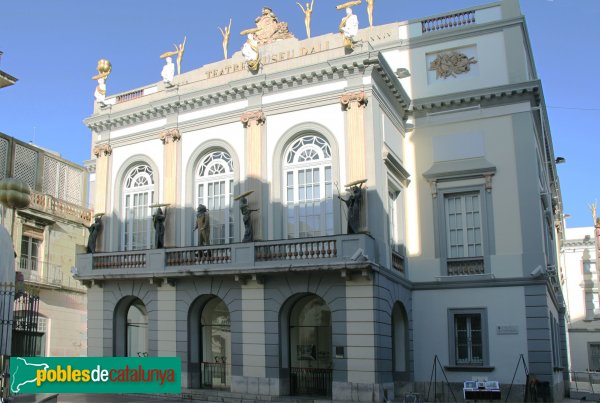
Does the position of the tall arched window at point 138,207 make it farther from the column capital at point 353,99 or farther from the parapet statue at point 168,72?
the column capital at point 353,99

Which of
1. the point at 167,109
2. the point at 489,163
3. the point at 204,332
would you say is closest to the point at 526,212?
the point at 489,163

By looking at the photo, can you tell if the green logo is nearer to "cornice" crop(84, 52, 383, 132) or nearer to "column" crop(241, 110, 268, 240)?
"column" crop(241, 110, 268, 240)

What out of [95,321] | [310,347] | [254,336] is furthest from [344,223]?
[95,321]

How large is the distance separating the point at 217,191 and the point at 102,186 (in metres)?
5.61

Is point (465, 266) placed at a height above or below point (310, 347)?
above

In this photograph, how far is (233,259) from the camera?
76.2 feet

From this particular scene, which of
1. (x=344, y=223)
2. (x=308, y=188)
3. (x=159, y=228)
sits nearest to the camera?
(x=344, y=223)

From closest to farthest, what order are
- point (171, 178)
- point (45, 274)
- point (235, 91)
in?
point (235, 91), point (171, 178), point (45, 274)

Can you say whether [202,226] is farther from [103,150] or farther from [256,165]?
[103,150]

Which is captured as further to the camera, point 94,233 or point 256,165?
point 94,233

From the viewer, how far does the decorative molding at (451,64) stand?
25.8m

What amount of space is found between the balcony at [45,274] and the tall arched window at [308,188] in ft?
51.3

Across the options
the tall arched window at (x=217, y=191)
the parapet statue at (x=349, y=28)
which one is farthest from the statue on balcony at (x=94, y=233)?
the parapet statue at (x=349, y=28)

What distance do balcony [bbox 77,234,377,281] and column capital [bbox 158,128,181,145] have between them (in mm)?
4515
